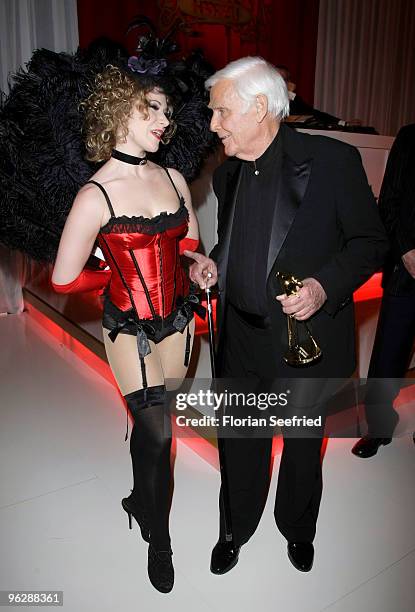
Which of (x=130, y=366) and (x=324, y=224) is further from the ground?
(x=324, y=224)

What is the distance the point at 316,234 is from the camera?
1397mm

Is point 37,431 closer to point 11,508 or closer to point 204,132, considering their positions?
point 11,508

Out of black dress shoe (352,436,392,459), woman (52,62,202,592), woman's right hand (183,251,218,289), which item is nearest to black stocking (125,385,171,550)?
woman (52,62,202,592)

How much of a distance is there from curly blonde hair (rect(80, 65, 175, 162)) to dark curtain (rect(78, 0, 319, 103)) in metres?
2.54

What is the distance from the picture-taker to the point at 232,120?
4.51 ft

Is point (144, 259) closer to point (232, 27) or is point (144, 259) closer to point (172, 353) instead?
point (172, 353)

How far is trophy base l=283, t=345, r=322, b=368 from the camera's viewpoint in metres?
1.37

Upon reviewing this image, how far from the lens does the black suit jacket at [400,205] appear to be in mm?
2014

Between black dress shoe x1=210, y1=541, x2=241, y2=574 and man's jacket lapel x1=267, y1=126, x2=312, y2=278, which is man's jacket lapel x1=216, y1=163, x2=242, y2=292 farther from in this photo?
black dress shoe x1=210, y1=541, x2=241, y2=574

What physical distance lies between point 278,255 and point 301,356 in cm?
31

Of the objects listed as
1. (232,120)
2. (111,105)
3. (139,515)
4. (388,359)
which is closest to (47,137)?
(111,105)

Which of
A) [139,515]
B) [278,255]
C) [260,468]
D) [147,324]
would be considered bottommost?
[139,515]

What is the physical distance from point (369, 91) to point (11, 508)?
237 inches

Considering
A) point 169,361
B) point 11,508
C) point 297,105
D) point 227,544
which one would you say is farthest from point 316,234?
point 297,105
